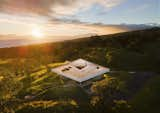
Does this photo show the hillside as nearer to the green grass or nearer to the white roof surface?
the green grass

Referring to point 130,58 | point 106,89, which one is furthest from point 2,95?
point 130,58

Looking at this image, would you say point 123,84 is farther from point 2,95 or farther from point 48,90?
point 2,95

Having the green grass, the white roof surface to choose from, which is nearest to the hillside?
the green grass

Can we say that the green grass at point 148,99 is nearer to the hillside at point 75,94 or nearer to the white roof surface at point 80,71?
the hillside at point 75,94

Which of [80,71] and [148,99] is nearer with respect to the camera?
[148,99]

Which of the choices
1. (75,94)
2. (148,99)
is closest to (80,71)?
(75,94)

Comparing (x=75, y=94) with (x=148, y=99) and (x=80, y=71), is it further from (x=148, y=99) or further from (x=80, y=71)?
(x=148, y=99)

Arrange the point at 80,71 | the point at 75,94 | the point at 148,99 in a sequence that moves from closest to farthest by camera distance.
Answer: the point at 148,99 → the point at 75,94 → the point at 80,71

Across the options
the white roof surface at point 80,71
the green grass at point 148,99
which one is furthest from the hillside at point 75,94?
the white roof surface at point 80,71
